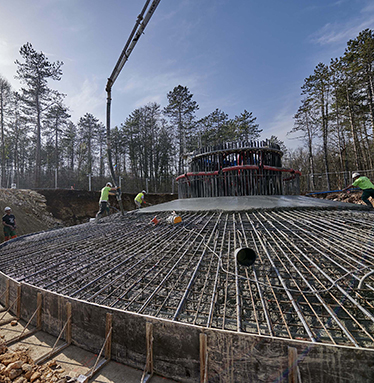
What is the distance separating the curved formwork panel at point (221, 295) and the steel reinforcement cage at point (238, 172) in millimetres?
2185

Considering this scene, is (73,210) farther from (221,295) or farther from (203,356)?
(203,356)

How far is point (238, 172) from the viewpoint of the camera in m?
6.43

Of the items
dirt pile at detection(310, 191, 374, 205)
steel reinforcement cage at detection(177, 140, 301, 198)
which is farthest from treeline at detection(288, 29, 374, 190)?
steel reinforcement cage at detection(177, 140, 301, 198)

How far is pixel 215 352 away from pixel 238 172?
5.34 meters

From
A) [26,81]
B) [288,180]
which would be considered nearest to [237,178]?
[288,180]

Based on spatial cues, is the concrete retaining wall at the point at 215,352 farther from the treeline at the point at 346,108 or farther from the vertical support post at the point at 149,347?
the treeline at the point at 346,108

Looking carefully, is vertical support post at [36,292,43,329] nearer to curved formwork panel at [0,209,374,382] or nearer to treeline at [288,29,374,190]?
curved formwork panel at [0,209,374,382]

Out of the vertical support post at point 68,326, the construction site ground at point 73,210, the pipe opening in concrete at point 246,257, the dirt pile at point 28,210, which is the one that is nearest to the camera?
the construction site ground at point 73,210

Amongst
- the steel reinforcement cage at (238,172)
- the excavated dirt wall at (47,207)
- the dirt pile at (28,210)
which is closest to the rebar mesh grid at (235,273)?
the steel reinforcement cage at (238,172)

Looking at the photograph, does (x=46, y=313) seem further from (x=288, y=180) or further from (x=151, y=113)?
(x=151, y=113)

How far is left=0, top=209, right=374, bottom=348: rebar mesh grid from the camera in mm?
1926

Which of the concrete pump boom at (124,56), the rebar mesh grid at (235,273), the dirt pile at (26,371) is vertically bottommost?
the dirt pile at (26,371)

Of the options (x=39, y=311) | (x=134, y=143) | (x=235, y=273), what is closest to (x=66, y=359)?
(x=39, y=311)

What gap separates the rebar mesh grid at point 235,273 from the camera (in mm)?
1926
